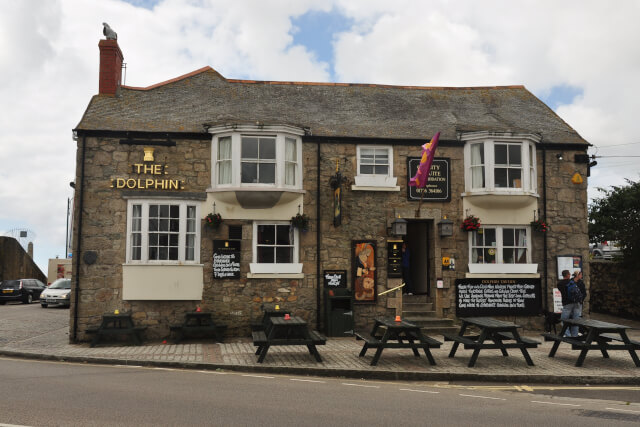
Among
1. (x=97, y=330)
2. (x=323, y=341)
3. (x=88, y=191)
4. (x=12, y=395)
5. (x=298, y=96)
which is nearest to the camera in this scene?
(x=12, y=395)

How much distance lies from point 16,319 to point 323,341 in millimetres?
14647

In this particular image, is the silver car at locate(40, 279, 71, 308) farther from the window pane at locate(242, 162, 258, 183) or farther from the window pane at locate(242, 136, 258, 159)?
the window pane at locate(242, 136, 258, 159)

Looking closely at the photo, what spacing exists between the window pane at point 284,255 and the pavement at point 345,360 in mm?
2354

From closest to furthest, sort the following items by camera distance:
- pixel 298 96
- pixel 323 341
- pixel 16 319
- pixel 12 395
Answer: pixel 12 395 < pixel 323 341 < pixel 298 96 < pixel 16 319

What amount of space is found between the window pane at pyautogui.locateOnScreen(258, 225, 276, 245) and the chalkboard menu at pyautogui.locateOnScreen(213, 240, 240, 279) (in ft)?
2.60

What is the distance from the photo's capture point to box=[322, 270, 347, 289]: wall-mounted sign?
1520 cm

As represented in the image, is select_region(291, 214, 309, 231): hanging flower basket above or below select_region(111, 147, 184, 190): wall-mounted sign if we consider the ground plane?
below

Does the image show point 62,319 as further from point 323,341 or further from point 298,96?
point 323,341

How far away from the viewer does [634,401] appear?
27.0 feet

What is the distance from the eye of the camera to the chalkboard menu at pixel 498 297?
618 inches

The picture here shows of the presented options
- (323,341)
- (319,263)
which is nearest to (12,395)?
(323,341)

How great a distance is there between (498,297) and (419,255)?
2897mm

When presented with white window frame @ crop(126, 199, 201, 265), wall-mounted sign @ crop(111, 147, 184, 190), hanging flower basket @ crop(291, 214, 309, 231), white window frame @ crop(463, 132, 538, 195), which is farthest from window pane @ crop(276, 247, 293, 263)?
white window frame @ crop(463, 132, 538, 195)

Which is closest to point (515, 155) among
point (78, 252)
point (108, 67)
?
point (108, 67)
